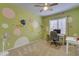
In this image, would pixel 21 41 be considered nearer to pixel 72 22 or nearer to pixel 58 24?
pixel 58 24

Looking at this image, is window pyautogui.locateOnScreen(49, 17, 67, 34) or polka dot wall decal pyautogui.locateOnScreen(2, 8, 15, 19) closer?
polka dot wall decal pyautogui.locateOnScreen(2, 8, 15, 19)

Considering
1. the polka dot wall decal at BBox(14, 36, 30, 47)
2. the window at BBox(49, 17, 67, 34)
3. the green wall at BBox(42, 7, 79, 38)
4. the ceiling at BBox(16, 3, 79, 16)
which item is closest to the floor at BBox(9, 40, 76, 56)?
the polka dot wall decal at BBox(14, 36, 30, 47)

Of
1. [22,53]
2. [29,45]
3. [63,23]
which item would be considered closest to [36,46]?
[29,45]

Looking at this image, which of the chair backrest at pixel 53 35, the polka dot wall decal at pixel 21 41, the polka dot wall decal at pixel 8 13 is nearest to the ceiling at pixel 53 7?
the polka dot wall decal at pixel 8 13

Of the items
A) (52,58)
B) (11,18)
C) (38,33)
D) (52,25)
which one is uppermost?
(11,18)

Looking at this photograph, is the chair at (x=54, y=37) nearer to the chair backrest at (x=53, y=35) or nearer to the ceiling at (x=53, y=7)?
the chair backrest at (x=53, y=35)

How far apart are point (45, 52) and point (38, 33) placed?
31 cm

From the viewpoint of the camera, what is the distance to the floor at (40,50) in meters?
1.82

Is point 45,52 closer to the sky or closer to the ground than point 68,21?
closer to the ground

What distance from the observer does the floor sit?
5.98ft

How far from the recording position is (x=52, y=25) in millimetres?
1901

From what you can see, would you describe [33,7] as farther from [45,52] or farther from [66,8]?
[45,52]

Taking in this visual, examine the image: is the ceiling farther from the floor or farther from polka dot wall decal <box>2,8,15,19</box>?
the floor

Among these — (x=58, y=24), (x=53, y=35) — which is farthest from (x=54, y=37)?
(x=58, y=24)
